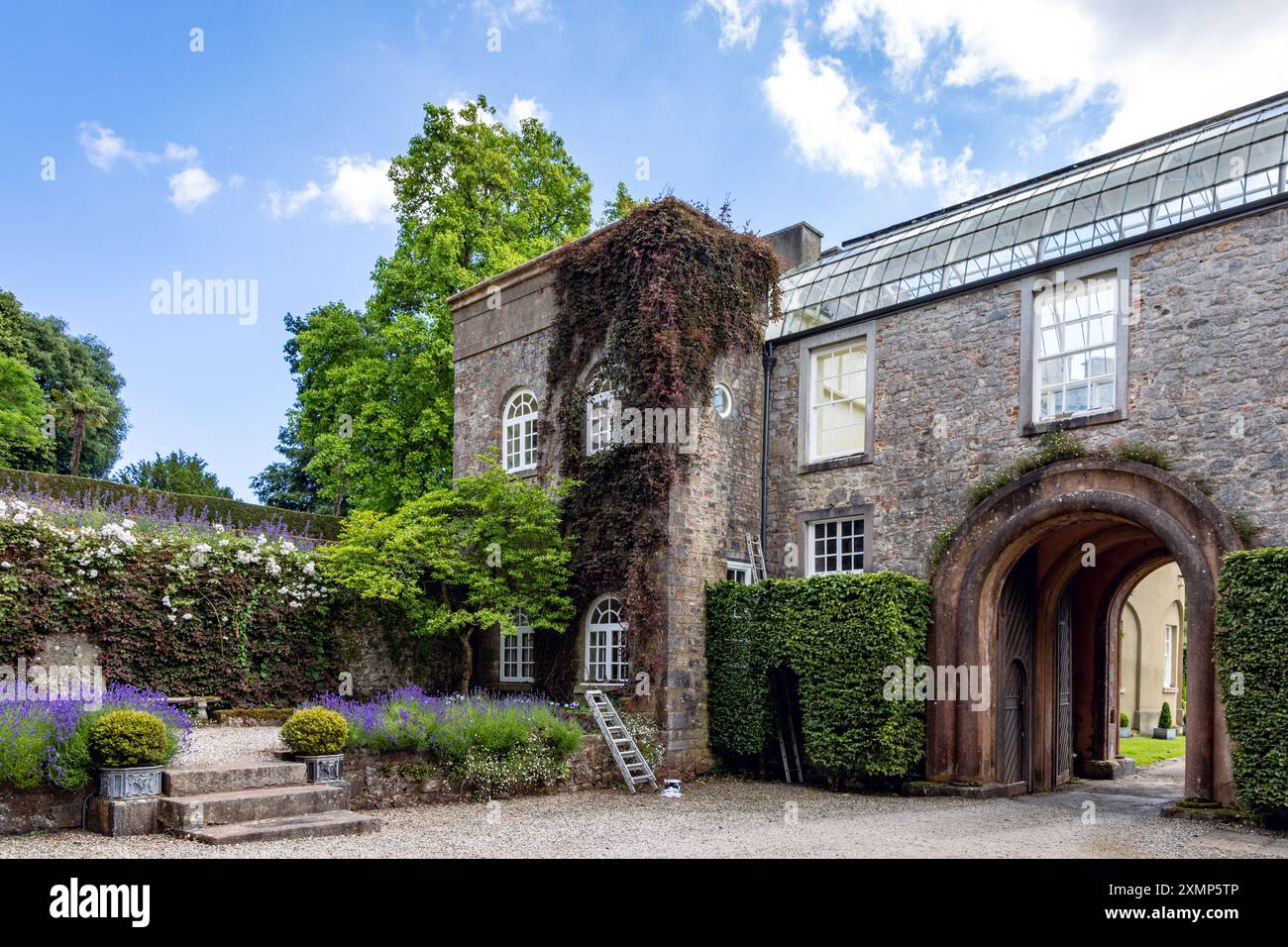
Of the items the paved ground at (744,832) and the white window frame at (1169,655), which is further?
the white window frame at (1169,655)

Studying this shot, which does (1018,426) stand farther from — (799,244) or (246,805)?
(246,805)

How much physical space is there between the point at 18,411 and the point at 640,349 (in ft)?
81.5

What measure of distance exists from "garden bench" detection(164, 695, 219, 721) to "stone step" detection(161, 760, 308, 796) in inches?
151

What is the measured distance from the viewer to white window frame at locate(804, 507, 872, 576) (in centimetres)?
1424

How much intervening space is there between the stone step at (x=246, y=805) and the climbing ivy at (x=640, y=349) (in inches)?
218

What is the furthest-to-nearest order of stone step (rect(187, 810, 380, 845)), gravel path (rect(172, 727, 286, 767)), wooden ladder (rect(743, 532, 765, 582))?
wooden ladder (rect(743, 532, 765, 582)), gravel path (rect(172, 727, 286, 767)), stone step (rect(187, 810, 380, 845))

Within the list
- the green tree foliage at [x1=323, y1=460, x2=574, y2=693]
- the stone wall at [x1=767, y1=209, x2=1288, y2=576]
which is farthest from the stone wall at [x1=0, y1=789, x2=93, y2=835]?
the stone wall at [x1=767, y1=209, x2=1288, y2=576]

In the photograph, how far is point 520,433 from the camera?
17203 mm

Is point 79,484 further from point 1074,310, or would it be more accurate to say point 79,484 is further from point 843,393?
point 1074,310

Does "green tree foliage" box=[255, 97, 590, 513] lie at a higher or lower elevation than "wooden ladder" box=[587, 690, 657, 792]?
higher

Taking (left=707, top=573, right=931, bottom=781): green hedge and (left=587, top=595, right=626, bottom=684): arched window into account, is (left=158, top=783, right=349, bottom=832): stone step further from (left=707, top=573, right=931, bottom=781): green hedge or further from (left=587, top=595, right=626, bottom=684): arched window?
(left=707, top=573, right=931, bottom=781): green hedge

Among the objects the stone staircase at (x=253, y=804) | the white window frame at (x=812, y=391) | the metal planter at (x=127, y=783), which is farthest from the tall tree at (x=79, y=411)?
the metal planter at (x=127, y=783)

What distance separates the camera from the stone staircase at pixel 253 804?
820 cm

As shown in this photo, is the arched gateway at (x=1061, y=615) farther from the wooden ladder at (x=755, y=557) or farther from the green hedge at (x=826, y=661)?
the wooden ladder at (x=755, y=557)
